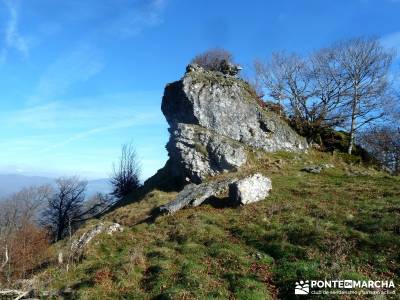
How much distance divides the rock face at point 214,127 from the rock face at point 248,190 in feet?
18.9

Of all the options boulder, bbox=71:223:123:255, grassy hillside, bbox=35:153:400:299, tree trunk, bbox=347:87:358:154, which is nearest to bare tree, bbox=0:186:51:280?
boulder, bbox=71:223:123:255

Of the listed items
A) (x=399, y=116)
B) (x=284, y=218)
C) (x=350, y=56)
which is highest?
(x=350, y=56)

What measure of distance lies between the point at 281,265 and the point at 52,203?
44.1 meters

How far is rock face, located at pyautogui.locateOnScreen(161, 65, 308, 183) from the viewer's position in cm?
2947

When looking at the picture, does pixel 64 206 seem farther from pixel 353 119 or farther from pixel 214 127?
pixel 353 119

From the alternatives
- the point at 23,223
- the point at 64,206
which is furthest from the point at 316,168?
the point at 23,223

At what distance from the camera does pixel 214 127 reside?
32250mm

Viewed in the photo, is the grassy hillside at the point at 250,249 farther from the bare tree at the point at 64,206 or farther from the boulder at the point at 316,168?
the bare tree at the point at 64,206

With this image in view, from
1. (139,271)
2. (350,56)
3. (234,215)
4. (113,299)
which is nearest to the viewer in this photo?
(113,299)

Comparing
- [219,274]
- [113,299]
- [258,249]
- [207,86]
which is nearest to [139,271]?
[113,299]

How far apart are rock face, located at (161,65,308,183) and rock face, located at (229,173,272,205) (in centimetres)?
577

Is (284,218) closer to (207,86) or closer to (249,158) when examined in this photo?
(249,158)

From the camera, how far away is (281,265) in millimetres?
14336

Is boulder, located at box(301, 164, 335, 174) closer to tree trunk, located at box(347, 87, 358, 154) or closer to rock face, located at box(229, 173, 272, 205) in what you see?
rock face, located at box(229, 173, 272, 205)
